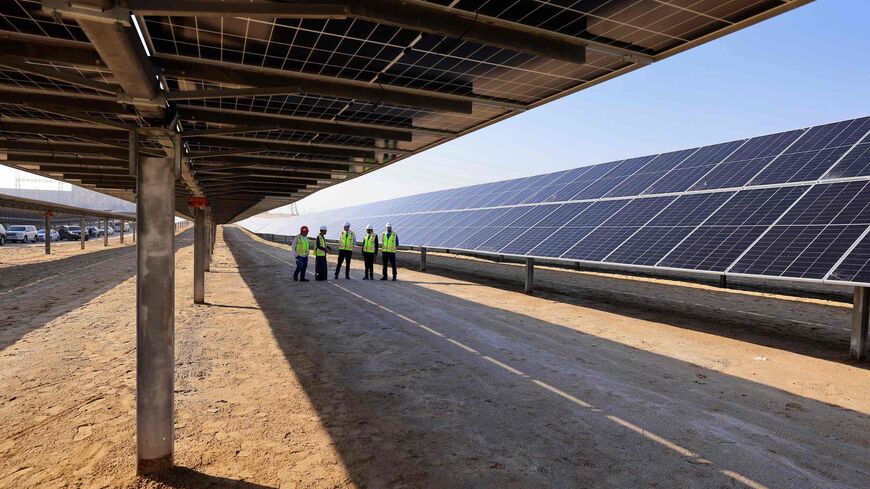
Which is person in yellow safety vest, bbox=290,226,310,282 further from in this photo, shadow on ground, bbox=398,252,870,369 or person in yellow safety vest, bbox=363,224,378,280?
shadow on ground, bbox=398,252,870,369

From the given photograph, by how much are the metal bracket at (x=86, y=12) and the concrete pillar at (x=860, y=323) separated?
1076 cm

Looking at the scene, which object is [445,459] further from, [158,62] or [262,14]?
[158,62]

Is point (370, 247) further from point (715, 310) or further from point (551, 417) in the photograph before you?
point (551, 417)

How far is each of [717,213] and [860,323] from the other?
4599 millimetres

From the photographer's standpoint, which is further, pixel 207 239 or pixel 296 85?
pixel 207 239

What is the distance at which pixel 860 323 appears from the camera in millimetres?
8117

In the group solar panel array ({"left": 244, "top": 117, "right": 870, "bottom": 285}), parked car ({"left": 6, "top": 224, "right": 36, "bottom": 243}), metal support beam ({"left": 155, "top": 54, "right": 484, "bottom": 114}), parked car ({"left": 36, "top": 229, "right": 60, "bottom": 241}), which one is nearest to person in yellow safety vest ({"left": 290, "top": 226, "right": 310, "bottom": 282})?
solar panel array ({"left": 244, "top": 117, "right": 870, "bottom": 285})

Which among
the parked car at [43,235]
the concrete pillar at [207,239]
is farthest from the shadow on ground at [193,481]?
the parked car at [43,235]

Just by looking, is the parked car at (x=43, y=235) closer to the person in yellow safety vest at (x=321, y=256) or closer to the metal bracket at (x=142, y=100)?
the person in yellow safety vest at (x=321, y=256)

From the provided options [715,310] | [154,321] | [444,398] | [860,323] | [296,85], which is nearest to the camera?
[154,321]

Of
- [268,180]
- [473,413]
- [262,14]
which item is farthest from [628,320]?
[268,180]

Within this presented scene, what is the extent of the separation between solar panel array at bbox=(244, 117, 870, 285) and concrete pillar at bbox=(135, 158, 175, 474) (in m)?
9.75

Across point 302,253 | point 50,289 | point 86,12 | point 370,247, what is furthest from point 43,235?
point 86,12

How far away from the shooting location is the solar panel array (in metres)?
9.18
